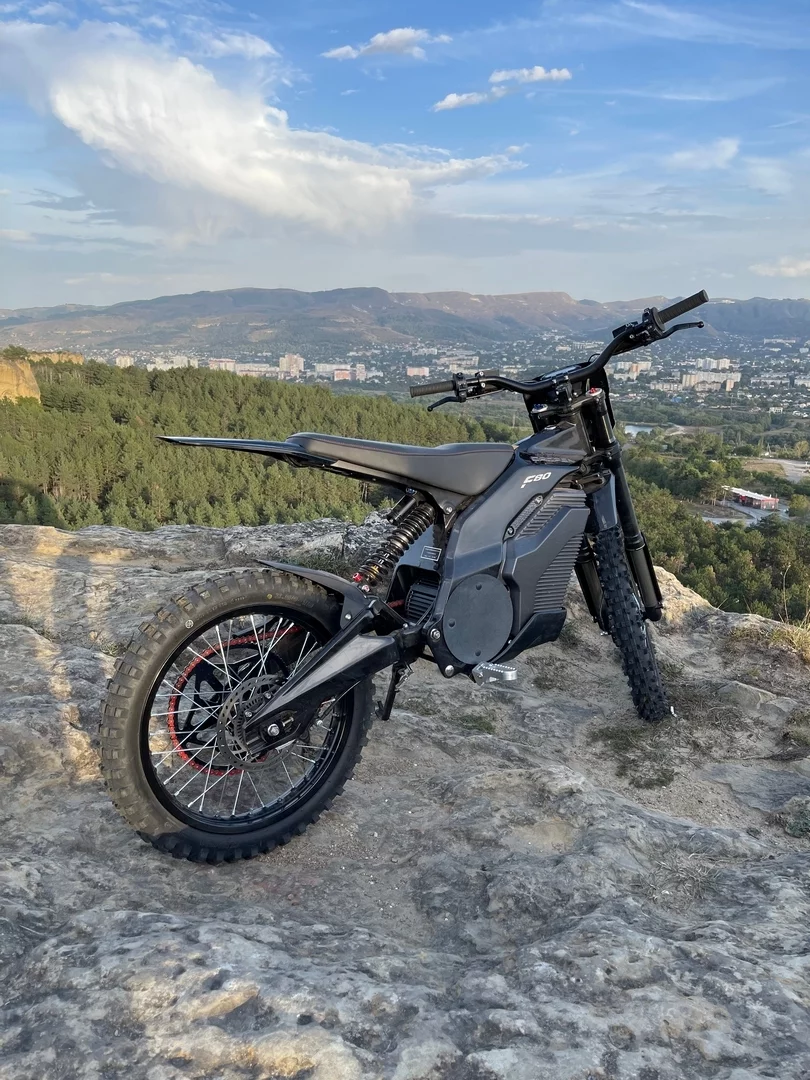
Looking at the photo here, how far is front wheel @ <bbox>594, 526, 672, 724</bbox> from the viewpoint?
4281 mm

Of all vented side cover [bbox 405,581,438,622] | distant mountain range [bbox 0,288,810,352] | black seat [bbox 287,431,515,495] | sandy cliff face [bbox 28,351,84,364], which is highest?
distant mountain range [bbox 0,288,810,352]

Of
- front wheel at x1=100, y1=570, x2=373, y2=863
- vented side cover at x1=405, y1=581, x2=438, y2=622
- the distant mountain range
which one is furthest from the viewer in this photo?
the distant mountain range

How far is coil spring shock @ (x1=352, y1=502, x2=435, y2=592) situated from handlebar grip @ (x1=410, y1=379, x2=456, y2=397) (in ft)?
1.74

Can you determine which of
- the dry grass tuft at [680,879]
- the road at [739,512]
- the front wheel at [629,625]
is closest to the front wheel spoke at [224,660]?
the dry grass tuft at [680,879]

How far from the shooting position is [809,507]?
4325cm

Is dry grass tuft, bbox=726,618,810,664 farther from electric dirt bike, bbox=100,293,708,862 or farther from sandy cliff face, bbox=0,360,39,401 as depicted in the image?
sandy cliff face, bbox=0,360,39,401

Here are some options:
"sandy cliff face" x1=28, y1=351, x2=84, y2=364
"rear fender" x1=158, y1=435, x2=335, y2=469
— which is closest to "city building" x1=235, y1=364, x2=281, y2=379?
"sandy cliff face" x1=28, y1=351, x2=84, y2=364

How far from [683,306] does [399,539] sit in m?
1.93

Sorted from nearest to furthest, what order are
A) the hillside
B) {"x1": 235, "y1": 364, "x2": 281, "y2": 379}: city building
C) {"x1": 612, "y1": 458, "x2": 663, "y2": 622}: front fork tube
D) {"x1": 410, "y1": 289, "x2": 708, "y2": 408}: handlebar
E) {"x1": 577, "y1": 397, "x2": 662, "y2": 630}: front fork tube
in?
{"x1": 410, "y1": 289, "x2": 708, "y2": 408}: handlebar < {"x1": 577, "y1": 397, "x2": 662, "y2": 630}: front fork tube < {"x1": 612, "y1": 458, "x2": 663, "y2": 622}: front fork tube < the hillside < {"x1": 235, "y1": 364, "x2": 281, "y2": 379}: city building

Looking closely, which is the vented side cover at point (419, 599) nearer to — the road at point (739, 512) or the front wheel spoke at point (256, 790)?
the front wheel spoke at point (256, 790)

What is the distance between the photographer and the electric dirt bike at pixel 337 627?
256 centimetres

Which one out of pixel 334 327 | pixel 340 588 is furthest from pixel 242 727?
pixel 334 327

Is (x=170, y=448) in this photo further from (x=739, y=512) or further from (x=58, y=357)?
(x=739, y=512)

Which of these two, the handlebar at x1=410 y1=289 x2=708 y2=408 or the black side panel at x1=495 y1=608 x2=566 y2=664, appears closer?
the black side panel at x1=495 y1=608 x2=566 y2=664
